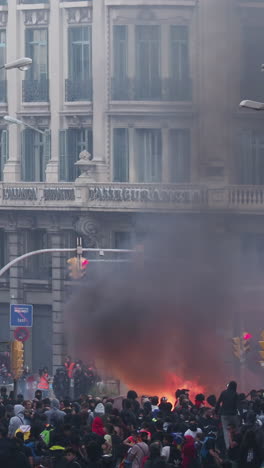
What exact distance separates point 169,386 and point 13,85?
59.0ft

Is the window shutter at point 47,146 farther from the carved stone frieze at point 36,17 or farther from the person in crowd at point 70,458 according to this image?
the person in crowd at point 70,458

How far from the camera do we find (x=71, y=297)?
193 ft

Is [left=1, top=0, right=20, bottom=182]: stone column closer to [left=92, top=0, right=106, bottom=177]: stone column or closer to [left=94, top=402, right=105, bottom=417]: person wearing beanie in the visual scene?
[left=92, top=0, right=106, bottom=177]: stone column

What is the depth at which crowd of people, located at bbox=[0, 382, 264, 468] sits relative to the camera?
2736 centimetres

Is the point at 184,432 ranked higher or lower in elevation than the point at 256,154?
lower

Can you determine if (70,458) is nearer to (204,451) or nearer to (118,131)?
(204,451)

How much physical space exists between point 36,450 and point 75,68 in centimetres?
3426

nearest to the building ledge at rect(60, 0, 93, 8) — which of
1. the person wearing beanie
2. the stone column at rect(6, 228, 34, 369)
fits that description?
the stone column at rect(6, 228, 34, 369)

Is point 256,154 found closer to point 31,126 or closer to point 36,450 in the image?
point 31,126

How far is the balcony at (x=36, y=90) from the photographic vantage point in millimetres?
62781

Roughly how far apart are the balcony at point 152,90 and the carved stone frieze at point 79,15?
2.75m

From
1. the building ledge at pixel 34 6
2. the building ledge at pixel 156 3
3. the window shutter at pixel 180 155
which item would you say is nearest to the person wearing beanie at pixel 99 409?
the window shutter at pixel 180 155

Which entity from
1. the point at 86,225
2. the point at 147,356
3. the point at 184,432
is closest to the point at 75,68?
the point at 86,225

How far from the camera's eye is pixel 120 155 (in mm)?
61438
